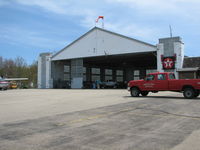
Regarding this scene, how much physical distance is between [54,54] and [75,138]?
137ft

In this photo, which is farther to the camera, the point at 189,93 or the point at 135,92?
the point at 135,92

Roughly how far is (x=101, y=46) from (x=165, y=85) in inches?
906

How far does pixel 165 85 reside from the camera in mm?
17641

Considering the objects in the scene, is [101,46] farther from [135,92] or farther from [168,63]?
[135,92]

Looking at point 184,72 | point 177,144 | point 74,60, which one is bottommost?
point 177,144

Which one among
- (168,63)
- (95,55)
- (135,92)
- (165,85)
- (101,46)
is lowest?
(135,92)

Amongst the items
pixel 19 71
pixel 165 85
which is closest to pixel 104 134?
pixel 165 85

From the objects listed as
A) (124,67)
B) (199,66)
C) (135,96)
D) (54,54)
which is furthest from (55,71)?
(135,96)

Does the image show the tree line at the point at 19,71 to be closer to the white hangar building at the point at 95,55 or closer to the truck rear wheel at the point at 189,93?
the white hangar building at the point at 95,55

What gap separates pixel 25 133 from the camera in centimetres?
633

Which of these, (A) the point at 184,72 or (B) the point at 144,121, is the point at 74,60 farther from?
(B) the point at 144,121

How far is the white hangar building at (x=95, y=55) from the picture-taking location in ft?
108

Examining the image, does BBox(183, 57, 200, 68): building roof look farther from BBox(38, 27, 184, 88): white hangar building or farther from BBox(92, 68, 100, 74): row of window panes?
BBox(92, 68, 100, 74): row of window panes

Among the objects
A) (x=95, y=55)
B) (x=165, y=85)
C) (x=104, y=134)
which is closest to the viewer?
(x=104, y=134)
